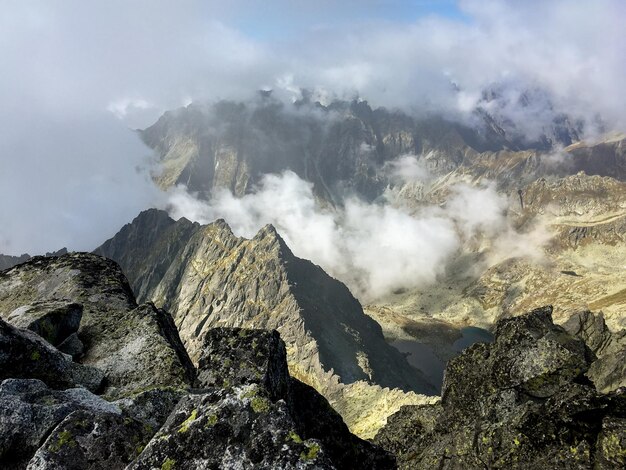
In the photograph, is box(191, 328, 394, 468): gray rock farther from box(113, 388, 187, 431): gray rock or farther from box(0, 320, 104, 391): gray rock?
box(0, 320, 104, 391): gray rock

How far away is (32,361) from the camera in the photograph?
48.0 ft

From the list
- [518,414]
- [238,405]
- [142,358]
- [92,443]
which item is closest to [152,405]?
Answer: [92,443]

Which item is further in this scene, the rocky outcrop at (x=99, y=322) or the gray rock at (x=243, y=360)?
the rocky outcrop at (x=99, y=322)

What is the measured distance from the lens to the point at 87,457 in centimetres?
933

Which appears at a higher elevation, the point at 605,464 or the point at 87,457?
the point at 87,457

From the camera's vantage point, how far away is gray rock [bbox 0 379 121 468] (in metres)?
10.3

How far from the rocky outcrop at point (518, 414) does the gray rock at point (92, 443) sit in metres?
11.2

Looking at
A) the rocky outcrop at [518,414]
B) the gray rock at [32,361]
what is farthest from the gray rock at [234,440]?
the rocky outcrop at [518,414]

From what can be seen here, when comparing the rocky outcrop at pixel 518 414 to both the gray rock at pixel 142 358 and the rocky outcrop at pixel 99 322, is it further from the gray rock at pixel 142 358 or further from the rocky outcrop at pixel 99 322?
the rocky outcrop at pixel 99 322

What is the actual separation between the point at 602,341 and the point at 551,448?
354ft

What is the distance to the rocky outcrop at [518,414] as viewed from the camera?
42.1 feet

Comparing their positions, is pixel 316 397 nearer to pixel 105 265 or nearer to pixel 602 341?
pixel 105 265

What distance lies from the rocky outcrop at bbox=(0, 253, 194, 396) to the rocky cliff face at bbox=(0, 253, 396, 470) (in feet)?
0.24

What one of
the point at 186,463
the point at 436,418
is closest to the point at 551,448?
the point at 436,418
